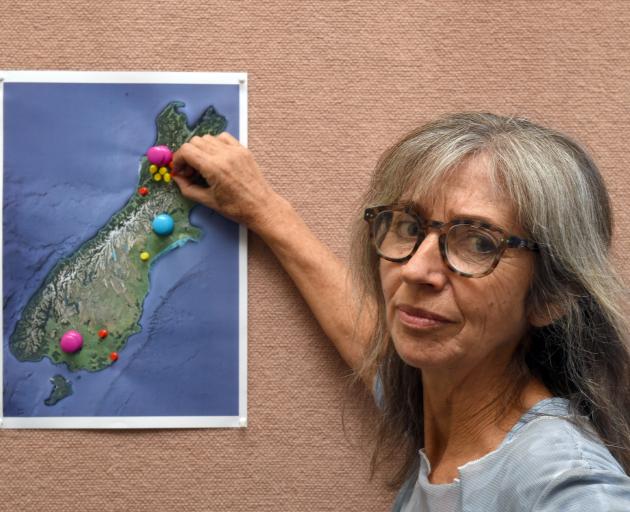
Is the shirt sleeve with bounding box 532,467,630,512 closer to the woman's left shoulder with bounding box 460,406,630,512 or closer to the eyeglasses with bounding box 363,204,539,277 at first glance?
the woman's left shoulder with bounding box 460,406,630,512

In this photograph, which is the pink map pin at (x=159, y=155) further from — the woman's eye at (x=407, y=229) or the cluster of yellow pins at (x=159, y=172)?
the woman's eye at (x=407, y=229)

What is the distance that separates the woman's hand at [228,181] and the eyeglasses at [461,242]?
10.3 inches

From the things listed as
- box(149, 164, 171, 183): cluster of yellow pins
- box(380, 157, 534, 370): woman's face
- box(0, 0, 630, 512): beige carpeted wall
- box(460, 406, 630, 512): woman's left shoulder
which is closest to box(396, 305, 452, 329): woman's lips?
box(380, 157, 534, 370): woman's face

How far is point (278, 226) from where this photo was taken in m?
0.89

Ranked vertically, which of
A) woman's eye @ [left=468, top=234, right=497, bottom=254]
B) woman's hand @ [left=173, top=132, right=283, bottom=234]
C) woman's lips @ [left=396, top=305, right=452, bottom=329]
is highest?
woman's hand @ [left=173, top=132, right=283, bottom=234]

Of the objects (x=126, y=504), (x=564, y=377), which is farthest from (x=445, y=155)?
(x=126, y=504)

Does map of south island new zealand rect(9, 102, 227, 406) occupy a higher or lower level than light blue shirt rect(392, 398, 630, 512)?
higher

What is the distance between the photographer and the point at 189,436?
90 centimetres

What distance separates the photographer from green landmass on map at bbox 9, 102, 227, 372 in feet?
2.93

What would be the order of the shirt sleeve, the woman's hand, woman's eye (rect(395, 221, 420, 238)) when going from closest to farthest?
the shirt sleeve
woman's eye (rect(395, 221, 420, 238))
the woman's hand

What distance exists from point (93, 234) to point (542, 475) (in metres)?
0.60

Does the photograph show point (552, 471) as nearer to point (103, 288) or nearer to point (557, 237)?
point (557, 237)

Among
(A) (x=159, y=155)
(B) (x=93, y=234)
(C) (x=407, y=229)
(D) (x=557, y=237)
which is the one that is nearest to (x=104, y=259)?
(B) (x=93, y=234)

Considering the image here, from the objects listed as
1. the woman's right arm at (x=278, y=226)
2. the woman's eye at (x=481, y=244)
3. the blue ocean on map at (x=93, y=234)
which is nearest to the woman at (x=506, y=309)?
the woman's eye at (x=481, y=244)
